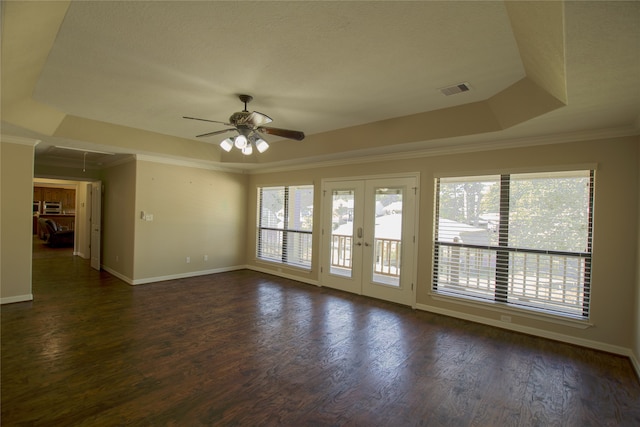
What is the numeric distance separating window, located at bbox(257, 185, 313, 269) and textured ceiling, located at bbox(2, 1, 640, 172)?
238 cm

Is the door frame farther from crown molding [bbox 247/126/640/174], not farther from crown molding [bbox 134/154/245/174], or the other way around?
crown molding [bbox 134/154/245/174]

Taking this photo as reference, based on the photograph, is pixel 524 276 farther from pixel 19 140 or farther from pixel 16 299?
pixel 19 140

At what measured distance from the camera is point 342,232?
18.9 feet

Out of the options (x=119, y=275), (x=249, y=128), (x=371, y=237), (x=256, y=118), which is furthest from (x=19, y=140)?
(x=371, y=237)

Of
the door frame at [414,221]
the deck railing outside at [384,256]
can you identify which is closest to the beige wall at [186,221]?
A: the door frame at [414,221]

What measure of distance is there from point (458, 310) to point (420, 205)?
163 cm

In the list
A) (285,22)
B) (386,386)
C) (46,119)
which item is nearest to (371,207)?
(386,386)

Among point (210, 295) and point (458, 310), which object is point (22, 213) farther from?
point (458, 310)

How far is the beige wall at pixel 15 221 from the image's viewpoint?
4384mm

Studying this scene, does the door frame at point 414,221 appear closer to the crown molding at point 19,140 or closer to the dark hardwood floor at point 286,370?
the dark hardwood floor at point 286,370

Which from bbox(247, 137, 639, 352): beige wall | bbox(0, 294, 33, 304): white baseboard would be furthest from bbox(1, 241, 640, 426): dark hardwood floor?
bbox(0, 294, 33, 304): white baseboard

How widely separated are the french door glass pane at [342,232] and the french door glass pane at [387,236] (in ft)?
1.79

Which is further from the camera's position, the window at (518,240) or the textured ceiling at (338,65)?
the window at (518,240)

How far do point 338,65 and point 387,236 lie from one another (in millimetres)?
3172
